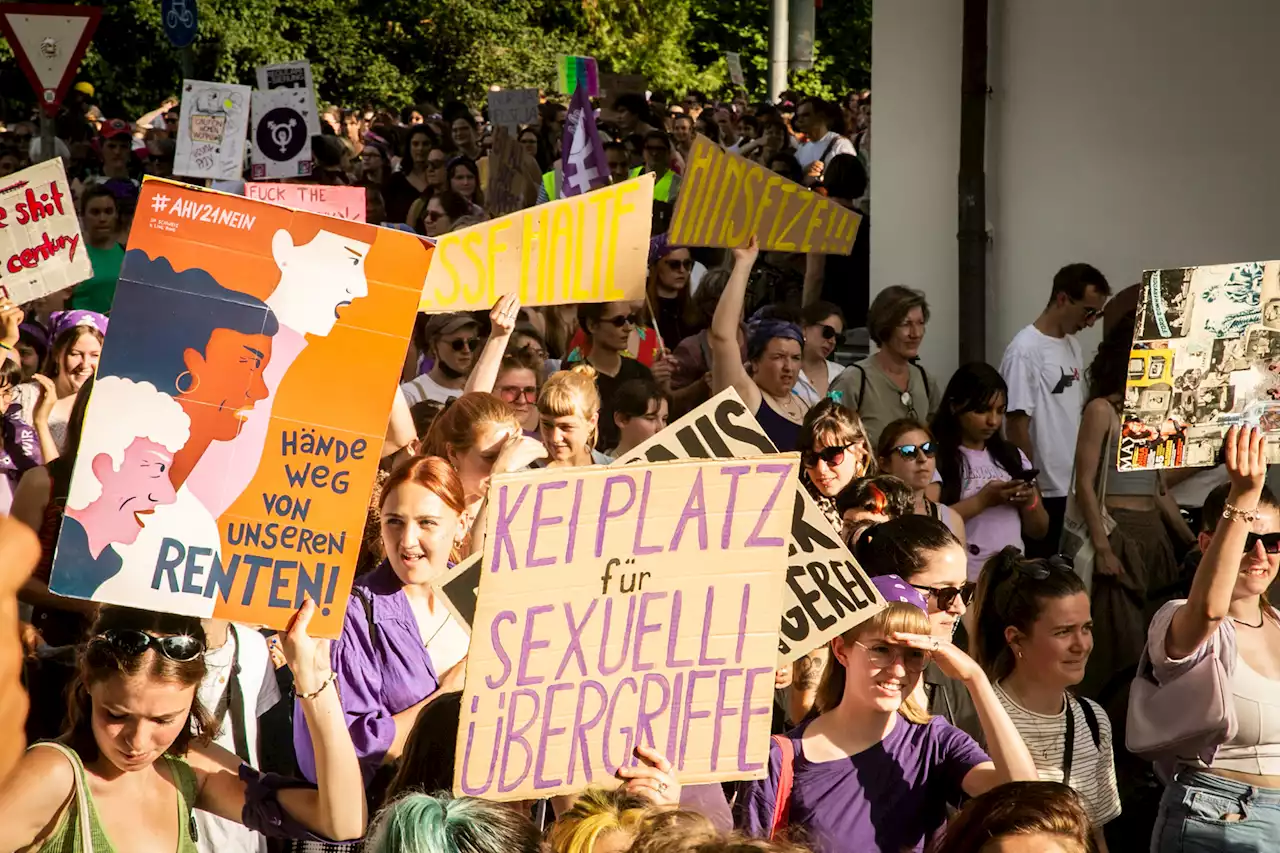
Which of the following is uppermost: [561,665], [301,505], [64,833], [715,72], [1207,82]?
[715,72]

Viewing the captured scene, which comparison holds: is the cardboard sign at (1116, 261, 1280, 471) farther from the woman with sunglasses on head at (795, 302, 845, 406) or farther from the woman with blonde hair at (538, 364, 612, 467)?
the woman with sunglasses on head at (795, 302, 845, 406)

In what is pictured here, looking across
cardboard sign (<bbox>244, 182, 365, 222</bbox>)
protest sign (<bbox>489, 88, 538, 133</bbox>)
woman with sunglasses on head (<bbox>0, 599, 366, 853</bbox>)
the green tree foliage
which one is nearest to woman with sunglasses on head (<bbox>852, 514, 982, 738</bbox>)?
woman with sunglasses on head (<bbox>0, 599, 366, 853</bbox>)

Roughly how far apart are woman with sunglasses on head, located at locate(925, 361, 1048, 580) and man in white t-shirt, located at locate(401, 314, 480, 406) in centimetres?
193

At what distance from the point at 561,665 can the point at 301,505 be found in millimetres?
908

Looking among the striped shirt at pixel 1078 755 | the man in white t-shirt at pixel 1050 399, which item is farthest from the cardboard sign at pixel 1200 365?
the man in white t-shirt at pixel 1050 399

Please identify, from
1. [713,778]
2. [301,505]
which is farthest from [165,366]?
[713,778]

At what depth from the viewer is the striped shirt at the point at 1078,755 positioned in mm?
4109

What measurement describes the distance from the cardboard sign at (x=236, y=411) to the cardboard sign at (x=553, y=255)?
1716mm

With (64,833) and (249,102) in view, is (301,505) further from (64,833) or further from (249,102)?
(249,102)

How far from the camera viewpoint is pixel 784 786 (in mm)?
3625

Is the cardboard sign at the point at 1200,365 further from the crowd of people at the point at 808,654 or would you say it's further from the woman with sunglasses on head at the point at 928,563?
the woman with sunglasses on head at the point at 928,563

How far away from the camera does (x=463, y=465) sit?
5.21 metres

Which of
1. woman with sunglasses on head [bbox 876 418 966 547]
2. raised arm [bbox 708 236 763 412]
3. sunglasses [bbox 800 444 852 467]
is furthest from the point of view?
raised arm [bbox 708 236 763 412]

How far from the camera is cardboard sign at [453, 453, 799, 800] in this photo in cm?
338
